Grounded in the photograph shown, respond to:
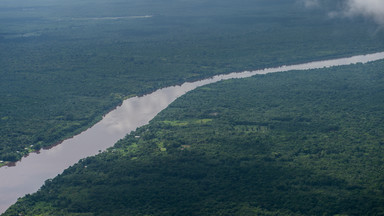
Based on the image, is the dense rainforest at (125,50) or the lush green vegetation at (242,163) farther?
the dense rainforest at (125,50)

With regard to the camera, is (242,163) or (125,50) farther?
(125,50)

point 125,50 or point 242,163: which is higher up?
point 125,50

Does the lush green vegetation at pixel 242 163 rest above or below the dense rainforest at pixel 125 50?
below

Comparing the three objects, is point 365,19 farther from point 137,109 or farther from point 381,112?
point 137,109
